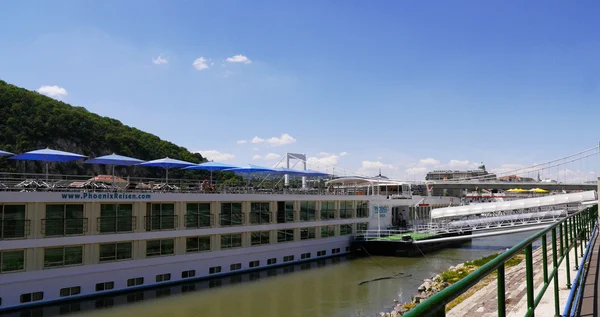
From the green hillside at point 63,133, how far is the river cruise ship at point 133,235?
96.1ft

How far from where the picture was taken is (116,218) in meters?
19.6

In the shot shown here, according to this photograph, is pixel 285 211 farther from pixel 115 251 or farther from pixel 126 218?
pixel 115 251

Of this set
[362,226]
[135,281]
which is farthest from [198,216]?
[362,226]

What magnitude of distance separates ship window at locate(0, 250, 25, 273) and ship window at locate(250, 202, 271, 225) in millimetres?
11365

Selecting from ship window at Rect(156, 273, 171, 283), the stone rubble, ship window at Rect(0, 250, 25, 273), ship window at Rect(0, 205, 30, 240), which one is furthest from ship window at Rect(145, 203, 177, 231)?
the stone rubble

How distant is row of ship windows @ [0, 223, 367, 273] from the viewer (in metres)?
16.8

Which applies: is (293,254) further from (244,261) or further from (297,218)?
(244,261)

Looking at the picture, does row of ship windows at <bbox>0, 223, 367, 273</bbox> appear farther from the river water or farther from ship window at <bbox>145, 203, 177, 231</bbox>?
the river water

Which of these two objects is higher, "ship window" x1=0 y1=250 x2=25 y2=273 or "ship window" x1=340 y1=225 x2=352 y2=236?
"ship window" x1=0 y1=250 x2=25 y2=273

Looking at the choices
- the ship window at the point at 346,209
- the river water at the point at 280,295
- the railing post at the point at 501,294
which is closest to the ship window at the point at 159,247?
the river water at the point at 280,295

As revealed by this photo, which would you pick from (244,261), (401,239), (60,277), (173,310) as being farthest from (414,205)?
(60,277)

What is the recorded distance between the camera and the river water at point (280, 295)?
17.4m

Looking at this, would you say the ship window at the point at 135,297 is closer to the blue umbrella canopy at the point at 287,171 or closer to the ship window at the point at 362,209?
the blue umbrella canopy at the point at 287,171

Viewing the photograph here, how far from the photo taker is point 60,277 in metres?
17.5
